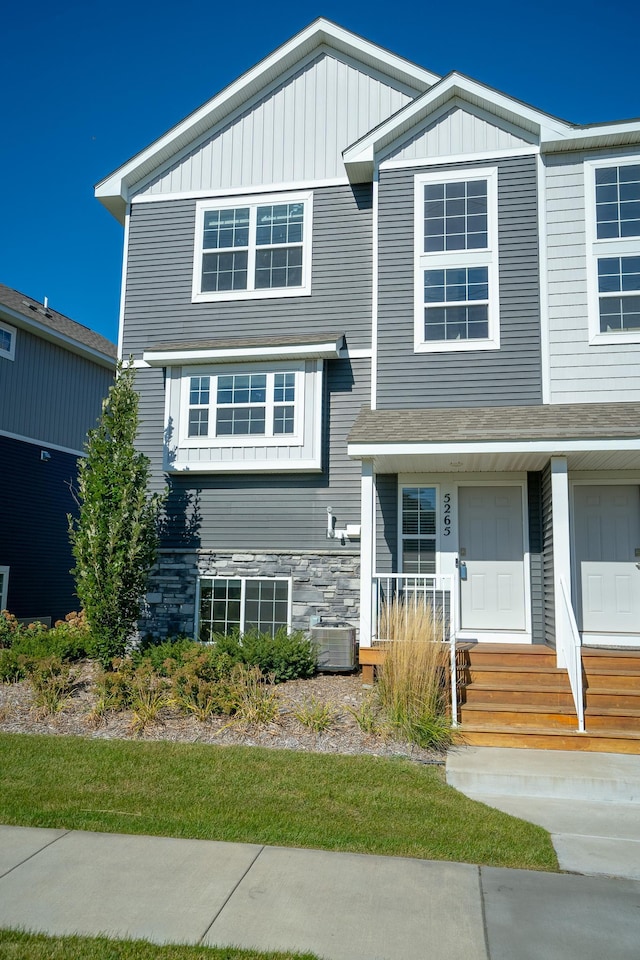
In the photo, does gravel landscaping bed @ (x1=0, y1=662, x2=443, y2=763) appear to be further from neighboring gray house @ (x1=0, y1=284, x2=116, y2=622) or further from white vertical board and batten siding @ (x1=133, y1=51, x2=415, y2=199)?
white vertical board and batten siding @ (x1=133, y1=51, x2=415, y2=199)

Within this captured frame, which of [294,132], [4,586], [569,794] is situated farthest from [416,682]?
[4,586]

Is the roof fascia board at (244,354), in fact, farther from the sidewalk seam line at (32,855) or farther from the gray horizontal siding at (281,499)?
the sidewalk seam line at (32,855)

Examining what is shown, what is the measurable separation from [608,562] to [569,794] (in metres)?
4.23

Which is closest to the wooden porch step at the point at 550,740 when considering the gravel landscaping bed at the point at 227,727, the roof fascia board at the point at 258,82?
the gravel landscaping bed at the point at 227,727

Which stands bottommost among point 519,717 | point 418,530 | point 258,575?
point 519,717

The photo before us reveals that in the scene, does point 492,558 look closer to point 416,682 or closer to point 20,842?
point 416,682

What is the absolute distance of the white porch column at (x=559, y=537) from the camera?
8.62 metres

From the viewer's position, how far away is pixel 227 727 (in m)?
7.52

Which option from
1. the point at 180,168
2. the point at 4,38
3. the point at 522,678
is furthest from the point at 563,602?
the point at 4,38

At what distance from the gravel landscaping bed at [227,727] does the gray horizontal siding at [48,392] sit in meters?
8.56

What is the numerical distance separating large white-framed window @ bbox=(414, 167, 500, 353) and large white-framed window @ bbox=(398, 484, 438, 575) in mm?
2110

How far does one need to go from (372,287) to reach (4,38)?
27.7 feet

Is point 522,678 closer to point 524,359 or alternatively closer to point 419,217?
point 524,359

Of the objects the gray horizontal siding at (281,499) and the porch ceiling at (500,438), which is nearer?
the porch ceiling at (500,438)
